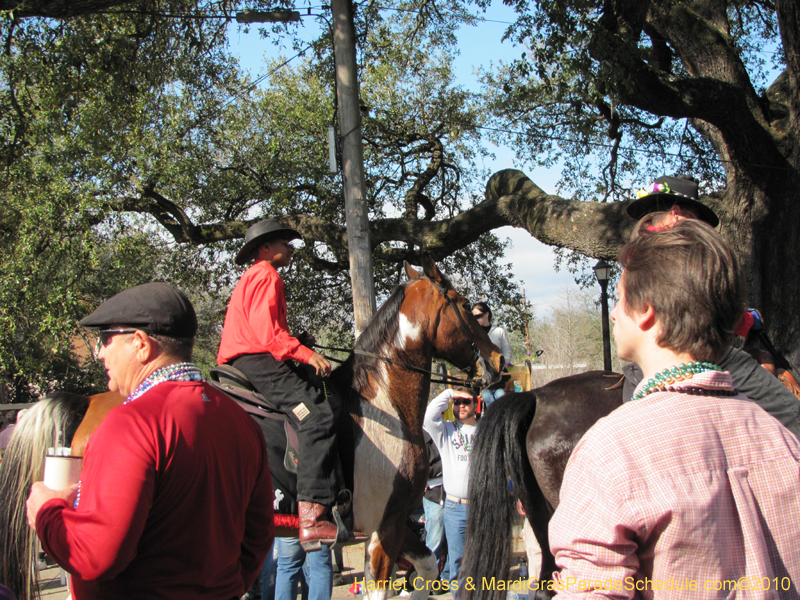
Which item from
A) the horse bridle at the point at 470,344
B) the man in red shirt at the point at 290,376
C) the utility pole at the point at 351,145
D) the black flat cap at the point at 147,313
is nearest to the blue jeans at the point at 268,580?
the man in red shirt at the point at 290,376

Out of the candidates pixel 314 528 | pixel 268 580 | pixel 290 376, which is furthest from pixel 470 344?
pixel 268 580

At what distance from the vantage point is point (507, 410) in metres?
4.22

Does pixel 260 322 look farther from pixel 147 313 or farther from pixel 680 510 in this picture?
pixel 680 510

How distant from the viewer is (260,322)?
4.22m

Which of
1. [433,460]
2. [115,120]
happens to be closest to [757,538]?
[433,460]

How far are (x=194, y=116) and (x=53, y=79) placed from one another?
9.03 feet

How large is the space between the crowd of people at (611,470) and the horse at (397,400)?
6.77 feet

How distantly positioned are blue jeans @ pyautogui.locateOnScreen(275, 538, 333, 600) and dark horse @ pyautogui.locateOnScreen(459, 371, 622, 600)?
1333mm

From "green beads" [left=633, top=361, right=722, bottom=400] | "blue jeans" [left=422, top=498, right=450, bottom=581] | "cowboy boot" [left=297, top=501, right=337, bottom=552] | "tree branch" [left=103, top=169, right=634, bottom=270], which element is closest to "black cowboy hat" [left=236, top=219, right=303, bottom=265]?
"cowboy boot" [left=297, top=501, right=337, bottom=552]

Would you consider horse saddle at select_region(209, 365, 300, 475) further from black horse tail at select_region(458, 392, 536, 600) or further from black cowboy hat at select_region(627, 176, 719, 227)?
black cowboy hat at select_region(627, 176, 719, 227)

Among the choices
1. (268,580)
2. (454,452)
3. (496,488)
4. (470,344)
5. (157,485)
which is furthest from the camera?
(454,452)

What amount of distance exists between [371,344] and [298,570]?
1.88m

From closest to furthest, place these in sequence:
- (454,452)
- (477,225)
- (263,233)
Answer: (263,233) < (454,452) < (477,225)

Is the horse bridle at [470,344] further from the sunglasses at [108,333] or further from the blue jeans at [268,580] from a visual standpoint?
the sunglasses at [108,333]
